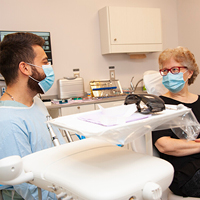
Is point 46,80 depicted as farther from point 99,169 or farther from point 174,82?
point 99,169

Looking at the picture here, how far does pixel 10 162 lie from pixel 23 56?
806 millimetres

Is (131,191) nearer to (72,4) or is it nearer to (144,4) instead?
(72,4)

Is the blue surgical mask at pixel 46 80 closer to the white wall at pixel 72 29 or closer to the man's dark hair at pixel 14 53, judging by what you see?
the man's dark hair at pixel 14 53

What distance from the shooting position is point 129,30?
12.0 feet

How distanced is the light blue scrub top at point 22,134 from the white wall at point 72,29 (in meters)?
2.32

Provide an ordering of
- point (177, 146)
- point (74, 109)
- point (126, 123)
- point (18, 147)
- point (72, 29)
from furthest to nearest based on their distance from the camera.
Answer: point (72, 29) → point (74, 109) → point (177, 146) → point (18, 147) → point (126, 123)

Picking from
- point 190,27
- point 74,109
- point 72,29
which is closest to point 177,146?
point 74,109

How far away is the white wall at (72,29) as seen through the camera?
11.0 ft

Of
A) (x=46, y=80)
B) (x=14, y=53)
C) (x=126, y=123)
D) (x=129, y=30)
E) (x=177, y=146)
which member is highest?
(x=129, y=30)

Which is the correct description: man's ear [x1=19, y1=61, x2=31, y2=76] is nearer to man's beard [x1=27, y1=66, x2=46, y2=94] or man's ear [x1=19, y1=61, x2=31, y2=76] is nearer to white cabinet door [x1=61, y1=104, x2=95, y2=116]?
man's beard [x1=27, y1=66, x2=46, y2=94]

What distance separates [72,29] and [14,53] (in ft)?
8.05

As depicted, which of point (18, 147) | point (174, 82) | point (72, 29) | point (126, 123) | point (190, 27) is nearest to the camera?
point (126, 123)

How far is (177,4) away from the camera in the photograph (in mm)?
4426

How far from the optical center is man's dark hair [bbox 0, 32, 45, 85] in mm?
1312
